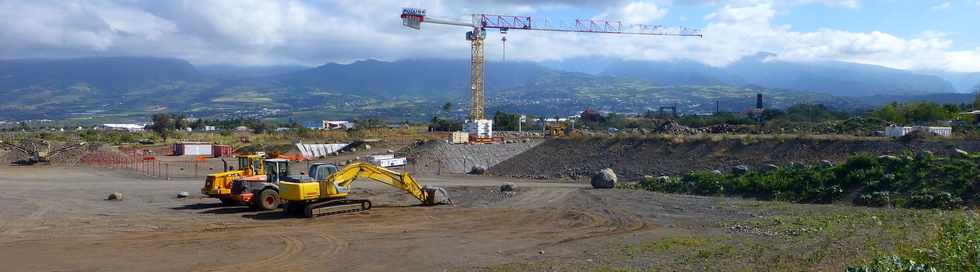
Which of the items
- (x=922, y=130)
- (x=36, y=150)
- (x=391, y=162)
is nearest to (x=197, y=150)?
(x=36, y=150)

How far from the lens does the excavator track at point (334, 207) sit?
24016 millimetres

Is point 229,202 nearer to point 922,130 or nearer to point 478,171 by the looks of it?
point 478,171

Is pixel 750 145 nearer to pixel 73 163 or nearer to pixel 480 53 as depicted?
pixel 73 163

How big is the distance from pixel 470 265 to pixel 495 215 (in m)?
8.66

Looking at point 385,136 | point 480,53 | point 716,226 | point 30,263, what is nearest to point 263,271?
point 30,263

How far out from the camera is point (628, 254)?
54.2 ft

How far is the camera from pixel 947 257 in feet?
28.5

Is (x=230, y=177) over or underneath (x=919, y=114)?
underneath

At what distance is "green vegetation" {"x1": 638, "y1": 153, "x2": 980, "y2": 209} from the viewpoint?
25922 mm

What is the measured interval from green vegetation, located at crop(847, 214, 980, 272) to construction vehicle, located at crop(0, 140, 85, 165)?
5417cm

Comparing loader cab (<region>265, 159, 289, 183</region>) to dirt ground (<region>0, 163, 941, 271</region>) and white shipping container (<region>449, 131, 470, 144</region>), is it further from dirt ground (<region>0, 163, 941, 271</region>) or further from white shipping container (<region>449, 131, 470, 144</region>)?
white shipping container (<region>449, 131, 470, 144</region>)

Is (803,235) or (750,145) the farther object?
(750,145)

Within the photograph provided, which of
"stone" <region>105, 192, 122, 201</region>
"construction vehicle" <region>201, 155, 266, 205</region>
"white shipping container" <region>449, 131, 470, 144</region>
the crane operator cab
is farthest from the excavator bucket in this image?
"white shipping container" <region>449, 131, 470, 144</region>

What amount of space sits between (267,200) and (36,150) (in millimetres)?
37467
